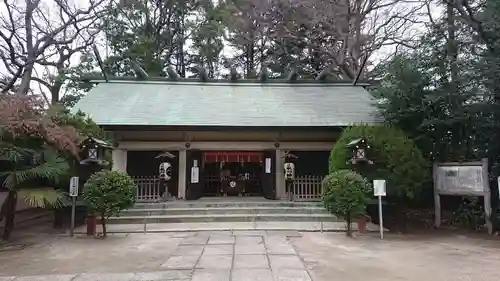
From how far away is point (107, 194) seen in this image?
25.7 ft

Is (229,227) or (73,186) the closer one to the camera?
(73,186)

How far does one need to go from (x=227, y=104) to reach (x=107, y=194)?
6.32 meters

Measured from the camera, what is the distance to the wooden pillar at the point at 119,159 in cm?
1170

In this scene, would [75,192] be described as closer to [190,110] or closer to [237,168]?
[190,110]

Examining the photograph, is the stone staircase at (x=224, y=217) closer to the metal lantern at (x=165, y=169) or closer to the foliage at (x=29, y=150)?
the metal lantern at (x=165, y=169)

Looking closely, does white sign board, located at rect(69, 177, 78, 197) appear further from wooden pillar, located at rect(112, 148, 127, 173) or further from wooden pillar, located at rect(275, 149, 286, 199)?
wooden pillar, located at rect(275, 149, 286, 199)

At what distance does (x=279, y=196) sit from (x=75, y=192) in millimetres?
6248

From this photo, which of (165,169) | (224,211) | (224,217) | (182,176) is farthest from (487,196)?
(165,169)

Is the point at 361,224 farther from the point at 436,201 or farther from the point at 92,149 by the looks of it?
the point at 92,149

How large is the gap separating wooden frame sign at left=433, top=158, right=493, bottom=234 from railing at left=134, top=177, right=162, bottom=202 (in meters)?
8.09

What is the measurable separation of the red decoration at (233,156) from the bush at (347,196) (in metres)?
5.14

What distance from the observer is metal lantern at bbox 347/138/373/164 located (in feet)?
30.4

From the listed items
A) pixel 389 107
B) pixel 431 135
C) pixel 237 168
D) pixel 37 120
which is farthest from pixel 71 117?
pixel 431 135

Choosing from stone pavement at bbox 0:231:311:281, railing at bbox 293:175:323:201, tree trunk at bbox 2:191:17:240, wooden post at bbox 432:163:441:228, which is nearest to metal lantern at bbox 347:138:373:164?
wooden post at bbox 432:163:441:228
